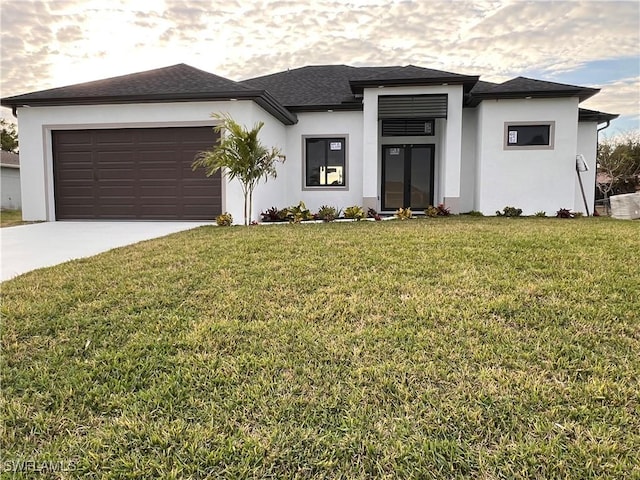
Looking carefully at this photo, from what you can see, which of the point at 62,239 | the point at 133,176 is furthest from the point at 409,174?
the point at 62,239

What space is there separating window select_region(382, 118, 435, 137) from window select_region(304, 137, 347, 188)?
1889 millimetres

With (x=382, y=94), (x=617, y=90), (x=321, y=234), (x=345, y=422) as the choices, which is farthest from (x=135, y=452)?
(x=617, y=90)

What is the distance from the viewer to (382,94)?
12.9 meters

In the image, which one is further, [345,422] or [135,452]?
[345,422]

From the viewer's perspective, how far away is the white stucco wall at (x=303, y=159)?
1397 centimetres

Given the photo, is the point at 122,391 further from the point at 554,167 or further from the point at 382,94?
the point at 554,167

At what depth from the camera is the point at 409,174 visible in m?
15.0

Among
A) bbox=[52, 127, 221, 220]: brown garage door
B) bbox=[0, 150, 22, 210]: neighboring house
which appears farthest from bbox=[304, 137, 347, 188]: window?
bbox=[0, 150, 22, 210]: neighboring house

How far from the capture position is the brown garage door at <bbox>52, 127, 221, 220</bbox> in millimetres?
11617

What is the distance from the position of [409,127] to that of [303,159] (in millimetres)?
3871

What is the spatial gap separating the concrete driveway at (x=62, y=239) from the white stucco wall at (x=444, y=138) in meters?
5.47

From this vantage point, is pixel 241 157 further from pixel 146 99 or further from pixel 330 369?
pixel 330 369

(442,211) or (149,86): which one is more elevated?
(149,86)

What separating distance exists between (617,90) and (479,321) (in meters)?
17.0
